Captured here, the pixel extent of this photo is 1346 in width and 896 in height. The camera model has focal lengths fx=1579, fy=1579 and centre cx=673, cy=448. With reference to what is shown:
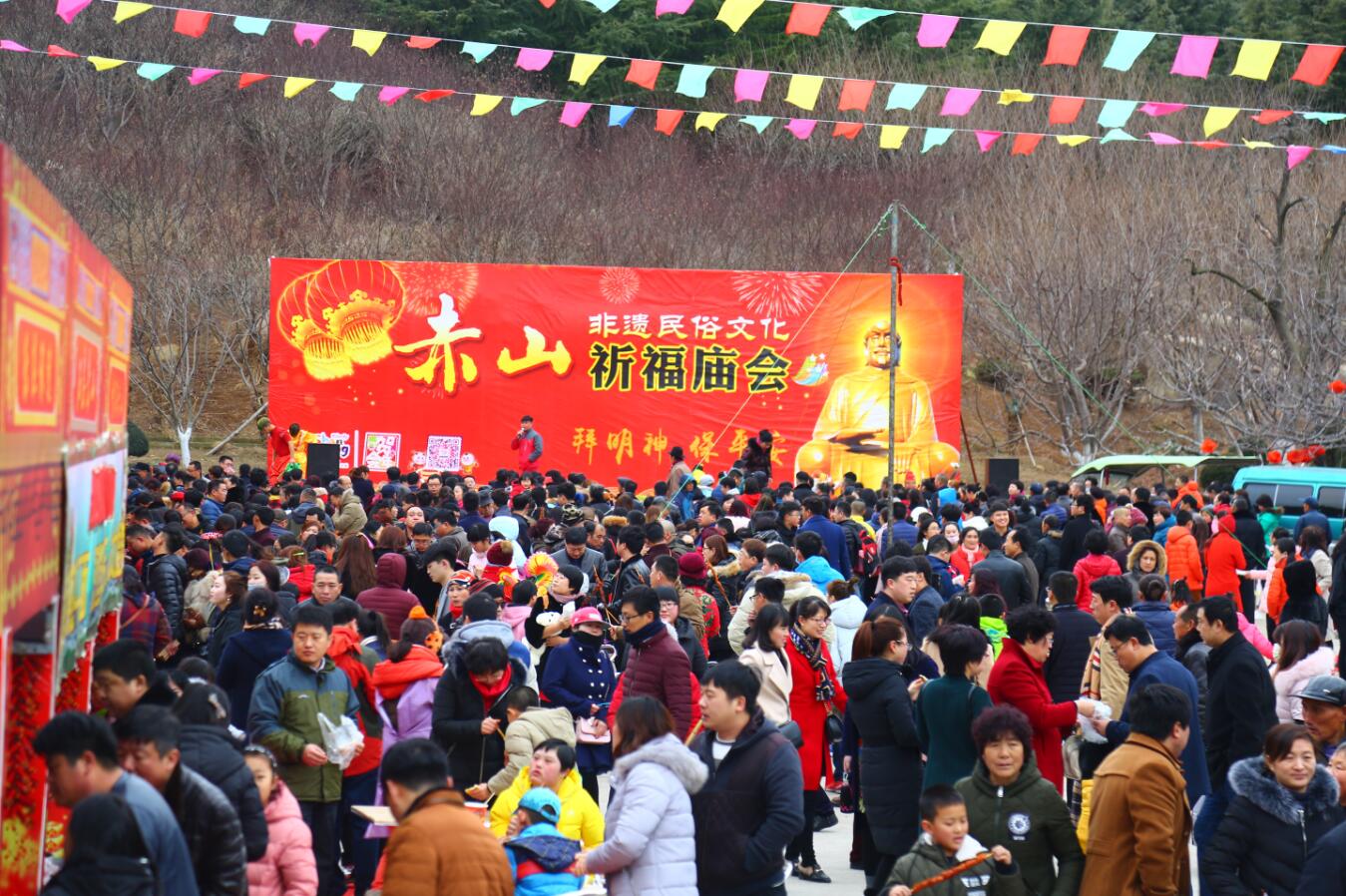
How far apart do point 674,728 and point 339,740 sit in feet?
4.88

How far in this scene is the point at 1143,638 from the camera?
669 centimetres

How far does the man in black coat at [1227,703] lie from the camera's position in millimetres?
6852

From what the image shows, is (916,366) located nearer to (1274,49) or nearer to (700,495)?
(700,495)

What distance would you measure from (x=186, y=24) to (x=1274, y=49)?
993 cm

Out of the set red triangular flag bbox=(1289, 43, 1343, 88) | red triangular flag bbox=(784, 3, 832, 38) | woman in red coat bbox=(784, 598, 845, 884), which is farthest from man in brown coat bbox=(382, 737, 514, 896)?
red triangular flag bbox=(1289, 43, 1343, 88)

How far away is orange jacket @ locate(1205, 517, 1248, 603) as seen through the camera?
1370cm

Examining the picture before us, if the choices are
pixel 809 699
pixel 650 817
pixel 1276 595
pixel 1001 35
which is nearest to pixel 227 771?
pixel 650 817

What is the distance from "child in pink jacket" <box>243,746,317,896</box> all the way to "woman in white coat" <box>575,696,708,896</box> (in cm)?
95

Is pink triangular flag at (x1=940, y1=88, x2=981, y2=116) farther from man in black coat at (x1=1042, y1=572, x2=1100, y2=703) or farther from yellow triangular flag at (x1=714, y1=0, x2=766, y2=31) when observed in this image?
man in black coat at (x1=1042, y1=572, x2=1100, y2=703)

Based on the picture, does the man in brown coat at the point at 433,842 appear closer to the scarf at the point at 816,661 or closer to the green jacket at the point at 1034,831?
the green jacket at the point at 1034,831

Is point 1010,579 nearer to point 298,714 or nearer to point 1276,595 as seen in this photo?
point 1276,595

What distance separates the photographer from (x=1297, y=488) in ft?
64.4

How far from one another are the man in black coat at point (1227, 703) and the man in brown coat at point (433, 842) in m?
3.56

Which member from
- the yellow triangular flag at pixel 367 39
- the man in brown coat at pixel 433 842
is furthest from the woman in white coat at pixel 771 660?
the yellow triangular flag at pixel 367 39
